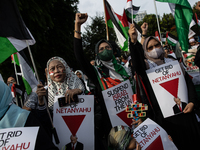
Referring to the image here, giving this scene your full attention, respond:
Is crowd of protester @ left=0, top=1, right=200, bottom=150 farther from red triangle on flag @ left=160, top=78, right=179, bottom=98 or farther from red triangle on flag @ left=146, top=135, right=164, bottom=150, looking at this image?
red triangle on flag @ left=146, top=135, right=164, bottom=150

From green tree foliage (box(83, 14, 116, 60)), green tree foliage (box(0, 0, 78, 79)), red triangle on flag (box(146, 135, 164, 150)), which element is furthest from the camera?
green tree foliage (box(83, 14, 116, 60))

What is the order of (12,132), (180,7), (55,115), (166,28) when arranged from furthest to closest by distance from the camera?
1. (166,28)
2. (180,7)
3. (55,115)
4. (12,132)

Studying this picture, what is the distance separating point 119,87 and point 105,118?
45 centimetres

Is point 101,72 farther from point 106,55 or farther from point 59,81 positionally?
point 59,81

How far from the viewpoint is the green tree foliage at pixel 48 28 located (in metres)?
8.12

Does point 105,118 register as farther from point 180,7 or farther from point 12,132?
point 180,7

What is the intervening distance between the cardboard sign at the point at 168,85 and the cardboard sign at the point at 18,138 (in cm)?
158

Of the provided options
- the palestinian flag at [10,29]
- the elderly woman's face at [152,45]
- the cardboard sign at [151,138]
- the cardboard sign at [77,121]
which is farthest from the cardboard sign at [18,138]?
the elderly woman's face at [152,45]

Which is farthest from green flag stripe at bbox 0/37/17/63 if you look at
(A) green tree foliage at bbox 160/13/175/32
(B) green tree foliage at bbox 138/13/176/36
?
(A) green tree foliage at bbox 160/13/175/32

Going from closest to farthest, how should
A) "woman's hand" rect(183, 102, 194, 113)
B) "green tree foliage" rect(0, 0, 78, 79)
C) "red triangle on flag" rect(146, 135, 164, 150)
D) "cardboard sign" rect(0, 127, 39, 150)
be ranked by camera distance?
1. "cardboard sign" rect(0, 127, 39, 150)
2. "red triangle on flag" rect(146, 135, 164, 150)
3. "woman's hand" rect(183, 102, 194, 113)
4. "green tree foliage" rect(0, 0, 78, 79)

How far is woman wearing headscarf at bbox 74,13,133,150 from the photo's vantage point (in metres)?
2.37

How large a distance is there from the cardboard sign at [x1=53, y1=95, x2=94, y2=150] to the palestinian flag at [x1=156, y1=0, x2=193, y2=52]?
→ 2.84m

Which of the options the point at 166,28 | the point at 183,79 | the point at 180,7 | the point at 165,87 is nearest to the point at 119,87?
the point at 165,87

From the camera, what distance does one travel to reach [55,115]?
7.23ft
